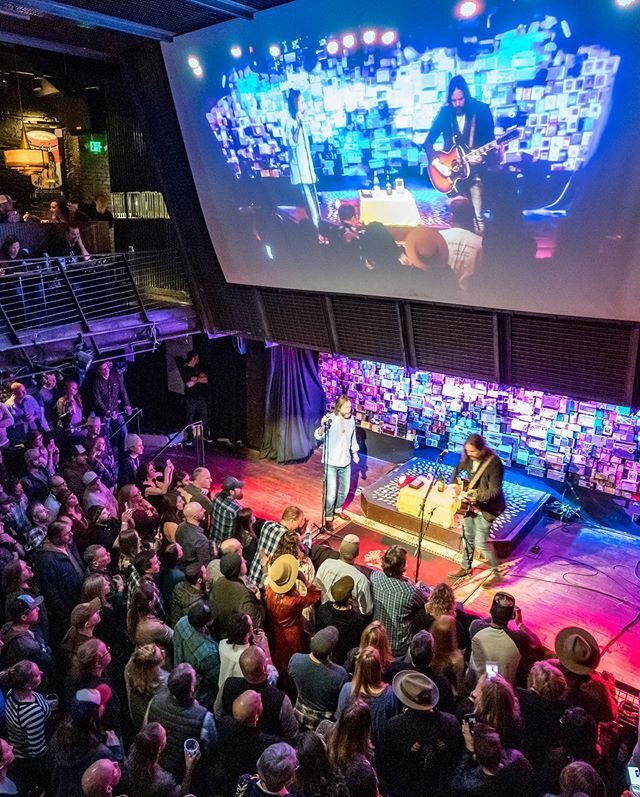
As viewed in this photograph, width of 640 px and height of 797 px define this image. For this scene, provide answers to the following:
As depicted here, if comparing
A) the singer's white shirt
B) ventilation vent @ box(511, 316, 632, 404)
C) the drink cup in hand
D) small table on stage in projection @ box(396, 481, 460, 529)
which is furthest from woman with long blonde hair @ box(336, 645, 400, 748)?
the singer's white shirt

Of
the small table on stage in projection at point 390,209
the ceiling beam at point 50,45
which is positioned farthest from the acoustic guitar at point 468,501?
the ceiling beam at point 50,45

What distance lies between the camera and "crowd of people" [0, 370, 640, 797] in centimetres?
328

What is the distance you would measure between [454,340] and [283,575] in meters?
3.70

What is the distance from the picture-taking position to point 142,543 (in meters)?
5.64

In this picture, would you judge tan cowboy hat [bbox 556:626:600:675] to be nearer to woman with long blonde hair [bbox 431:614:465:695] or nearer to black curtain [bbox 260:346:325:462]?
woman with long blonde hair [bbox 431:614:465:695]

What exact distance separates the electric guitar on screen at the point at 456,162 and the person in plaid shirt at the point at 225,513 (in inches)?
143

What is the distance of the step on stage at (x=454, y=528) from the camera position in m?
7.71

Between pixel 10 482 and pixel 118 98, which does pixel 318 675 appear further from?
pixel 118 98

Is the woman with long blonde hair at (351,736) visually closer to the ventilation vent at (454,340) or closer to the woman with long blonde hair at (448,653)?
the woman with long blonde hair at (448,653)

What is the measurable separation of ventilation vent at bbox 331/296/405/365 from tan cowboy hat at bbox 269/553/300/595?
3690 millimetres

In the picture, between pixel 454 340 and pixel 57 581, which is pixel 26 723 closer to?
pixel 57 581

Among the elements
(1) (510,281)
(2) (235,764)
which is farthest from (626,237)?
(2) (235,764)

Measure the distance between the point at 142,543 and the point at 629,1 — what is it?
5.76 meters

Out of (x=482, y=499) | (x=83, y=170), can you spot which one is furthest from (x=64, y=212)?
(x=482, y=499)
